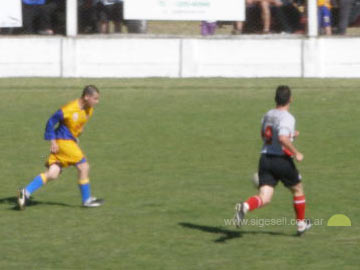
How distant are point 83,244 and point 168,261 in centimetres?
112

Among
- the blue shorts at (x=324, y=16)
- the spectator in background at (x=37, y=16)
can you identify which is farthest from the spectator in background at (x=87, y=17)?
the blue shorts at (x=324, y=16)

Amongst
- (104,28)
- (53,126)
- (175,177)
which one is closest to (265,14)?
(104,28)

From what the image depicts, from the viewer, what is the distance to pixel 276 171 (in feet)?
35.9

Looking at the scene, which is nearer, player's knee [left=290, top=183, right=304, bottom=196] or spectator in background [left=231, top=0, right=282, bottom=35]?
player's knee [left=290, top=183, right=304, bottom=196]

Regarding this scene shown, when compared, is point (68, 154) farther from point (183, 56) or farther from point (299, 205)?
point (183, 56)

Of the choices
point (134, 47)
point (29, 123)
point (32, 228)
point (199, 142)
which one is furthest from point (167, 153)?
point (134, 47)

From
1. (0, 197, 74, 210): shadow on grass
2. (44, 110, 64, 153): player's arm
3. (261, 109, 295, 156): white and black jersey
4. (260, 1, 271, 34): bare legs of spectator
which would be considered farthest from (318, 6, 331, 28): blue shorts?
(261, 109, 295, 156): white and black jersey

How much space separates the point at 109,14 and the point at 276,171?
579 inches

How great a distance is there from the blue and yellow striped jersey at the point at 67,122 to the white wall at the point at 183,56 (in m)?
11.7

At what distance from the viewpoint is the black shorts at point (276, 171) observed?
1095 cm

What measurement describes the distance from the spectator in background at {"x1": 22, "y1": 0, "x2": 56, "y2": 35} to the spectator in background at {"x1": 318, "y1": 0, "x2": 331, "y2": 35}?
6.29m

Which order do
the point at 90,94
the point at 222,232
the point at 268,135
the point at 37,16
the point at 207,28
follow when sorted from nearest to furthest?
1. the point at 268,135
2. the point at 222,232
3. the point at 90,94
4. the point at 207,28
5. the point at 37,16

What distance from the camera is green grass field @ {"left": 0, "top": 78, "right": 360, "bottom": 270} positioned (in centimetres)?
1066

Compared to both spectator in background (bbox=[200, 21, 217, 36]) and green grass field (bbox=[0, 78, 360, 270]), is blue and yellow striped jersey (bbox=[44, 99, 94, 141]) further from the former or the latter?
spectator in background (bbox=[200, 21, 217, 36])
